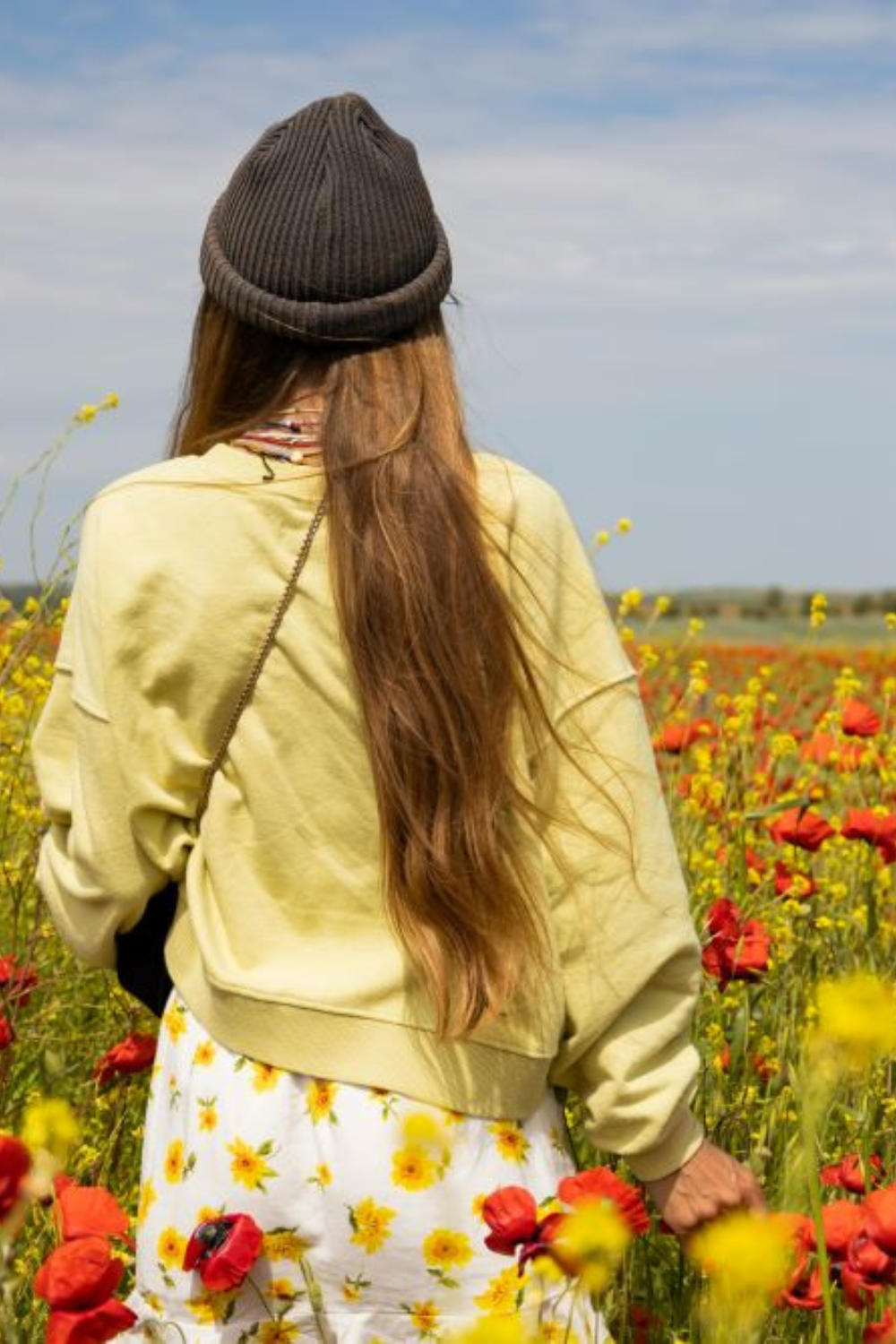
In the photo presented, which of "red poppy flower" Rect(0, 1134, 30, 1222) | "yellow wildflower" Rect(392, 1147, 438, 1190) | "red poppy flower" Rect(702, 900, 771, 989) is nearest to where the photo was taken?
"red poppy flower" Rect(0, 1134, 30, 1222)

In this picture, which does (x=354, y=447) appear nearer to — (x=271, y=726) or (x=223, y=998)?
(x=271, y=726)

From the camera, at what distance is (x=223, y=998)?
1698 mm

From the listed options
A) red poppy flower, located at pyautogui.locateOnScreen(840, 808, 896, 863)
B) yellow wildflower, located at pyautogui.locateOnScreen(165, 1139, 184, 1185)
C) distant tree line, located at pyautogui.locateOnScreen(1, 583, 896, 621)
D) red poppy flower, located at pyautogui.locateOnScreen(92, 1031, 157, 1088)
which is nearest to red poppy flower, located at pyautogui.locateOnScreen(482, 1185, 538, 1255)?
yellow wildflower, located at pyautogui.locateOnScreen(165, 1139, 184, 1185)

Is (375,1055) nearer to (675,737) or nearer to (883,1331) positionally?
(883,1331)

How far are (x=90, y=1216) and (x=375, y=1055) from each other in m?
0.27

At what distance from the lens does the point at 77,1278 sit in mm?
1459

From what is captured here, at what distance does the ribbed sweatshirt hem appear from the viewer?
166cm

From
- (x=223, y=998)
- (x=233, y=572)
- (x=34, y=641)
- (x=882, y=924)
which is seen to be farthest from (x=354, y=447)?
(x=882, y=924)

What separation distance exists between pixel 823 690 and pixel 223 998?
10.0 meters

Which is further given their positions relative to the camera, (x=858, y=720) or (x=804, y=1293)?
(x=858, y=720)

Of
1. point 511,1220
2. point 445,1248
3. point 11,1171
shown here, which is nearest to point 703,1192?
point 445,1248

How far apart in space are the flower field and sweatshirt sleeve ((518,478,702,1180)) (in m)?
0.11

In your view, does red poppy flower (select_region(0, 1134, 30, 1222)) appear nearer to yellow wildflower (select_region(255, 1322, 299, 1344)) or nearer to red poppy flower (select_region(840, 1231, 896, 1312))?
yellow wildflower (select_region(255, 1322, 299, 1344))

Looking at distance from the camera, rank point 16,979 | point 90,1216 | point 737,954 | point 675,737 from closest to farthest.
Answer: point 90,1216, point 737,954, point 16,979, point 675,737
